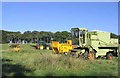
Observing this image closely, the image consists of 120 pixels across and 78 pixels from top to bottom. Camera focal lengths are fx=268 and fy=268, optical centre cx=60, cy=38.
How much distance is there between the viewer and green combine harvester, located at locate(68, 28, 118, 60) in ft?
97.0

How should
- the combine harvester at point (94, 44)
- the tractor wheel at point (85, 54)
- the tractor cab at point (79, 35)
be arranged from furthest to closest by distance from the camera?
the tractor cab at point (79, 35) < the combine harvester at point (94, 44) < the tractor wheel at point (85, 54)

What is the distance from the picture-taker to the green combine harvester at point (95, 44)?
1164 inches

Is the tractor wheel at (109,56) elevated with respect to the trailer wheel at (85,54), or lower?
lower

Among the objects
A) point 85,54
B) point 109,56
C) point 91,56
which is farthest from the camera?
point 109,56

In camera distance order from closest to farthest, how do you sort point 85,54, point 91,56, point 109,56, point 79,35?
1. point 91,56
2. point 85,54
3. point 109,56
4. point 79,35

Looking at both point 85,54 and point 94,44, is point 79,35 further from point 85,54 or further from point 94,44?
point 85,54

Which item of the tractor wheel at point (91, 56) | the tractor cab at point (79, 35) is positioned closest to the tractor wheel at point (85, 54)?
the tractor wheel at point (91, 56)

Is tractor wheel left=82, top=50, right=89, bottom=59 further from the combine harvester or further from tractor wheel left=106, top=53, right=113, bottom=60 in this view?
tractor wheel left=106, top=53, right=113, bottom=60

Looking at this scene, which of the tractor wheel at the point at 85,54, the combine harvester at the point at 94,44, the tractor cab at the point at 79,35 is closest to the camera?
the tractor wheel at the point at 85,54

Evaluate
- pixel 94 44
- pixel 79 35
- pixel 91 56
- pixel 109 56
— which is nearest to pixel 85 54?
A: pixel 91 56

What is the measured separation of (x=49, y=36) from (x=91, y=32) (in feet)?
333

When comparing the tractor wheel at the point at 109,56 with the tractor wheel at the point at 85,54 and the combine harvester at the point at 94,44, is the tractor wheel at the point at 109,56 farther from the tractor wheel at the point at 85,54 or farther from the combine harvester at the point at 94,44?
the tractor wheel at the point at 85,54

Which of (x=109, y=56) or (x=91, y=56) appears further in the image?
(x=109, y=56)

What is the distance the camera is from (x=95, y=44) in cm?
2991
